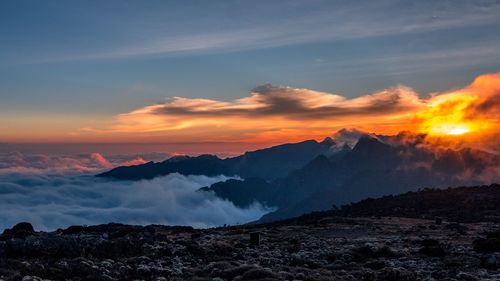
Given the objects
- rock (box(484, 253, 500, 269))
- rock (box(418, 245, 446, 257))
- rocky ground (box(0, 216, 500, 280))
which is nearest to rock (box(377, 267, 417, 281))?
rocky ground (box(0, 216, 500, 280))

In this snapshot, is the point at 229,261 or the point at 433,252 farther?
the point at 433,252

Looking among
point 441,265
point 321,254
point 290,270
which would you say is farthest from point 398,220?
point 290,270

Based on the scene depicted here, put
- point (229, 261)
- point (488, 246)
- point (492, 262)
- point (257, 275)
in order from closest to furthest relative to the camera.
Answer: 1. point (257, 275)
2. point (492, 262)
3. point (229, 261)
4. point (488, 246)

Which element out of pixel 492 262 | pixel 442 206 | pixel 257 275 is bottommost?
pixel 442 206

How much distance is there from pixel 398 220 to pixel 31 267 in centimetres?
6661

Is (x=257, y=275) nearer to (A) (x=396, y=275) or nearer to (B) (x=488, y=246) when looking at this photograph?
(A) (x=396, y=275)

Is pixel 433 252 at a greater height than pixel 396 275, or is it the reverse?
pixel 396 275

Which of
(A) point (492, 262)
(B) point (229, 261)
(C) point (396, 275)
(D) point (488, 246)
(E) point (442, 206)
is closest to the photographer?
(C) point (396, 275)

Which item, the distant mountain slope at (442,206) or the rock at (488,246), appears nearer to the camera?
the rock at (488,246)

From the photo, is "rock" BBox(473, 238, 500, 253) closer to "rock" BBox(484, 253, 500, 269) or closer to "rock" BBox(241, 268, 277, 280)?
"rock" BBox(484, 253, 500, 269)

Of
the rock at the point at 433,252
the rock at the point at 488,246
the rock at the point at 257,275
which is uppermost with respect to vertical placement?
the rock at the point at 257,275

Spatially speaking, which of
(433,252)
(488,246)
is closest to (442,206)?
(488,246)

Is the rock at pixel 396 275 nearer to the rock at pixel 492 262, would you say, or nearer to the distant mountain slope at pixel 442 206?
Result: the rock at pixel 492 262

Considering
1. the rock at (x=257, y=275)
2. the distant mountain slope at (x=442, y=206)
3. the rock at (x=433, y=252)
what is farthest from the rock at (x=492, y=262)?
the distant mountain slope at (x=442, y=206)
